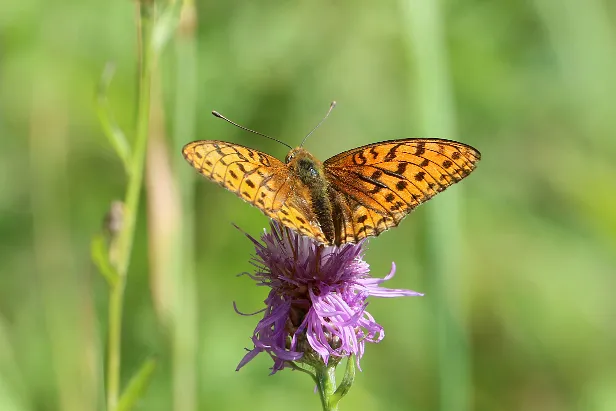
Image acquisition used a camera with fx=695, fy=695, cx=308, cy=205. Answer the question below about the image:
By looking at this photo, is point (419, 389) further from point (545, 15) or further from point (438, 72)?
point (545, 15)

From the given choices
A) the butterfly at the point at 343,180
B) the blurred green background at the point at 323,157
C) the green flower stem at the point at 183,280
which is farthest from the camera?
the blurred green background at the point at 323,157

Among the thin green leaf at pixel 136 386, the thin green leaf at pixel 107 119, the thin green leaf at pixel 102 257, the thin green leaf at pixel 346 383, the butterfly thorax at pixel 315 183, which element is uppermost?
the thin green leaf at pixel 107 119

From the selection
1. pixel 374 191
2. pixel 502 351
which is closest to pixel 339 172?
pixel 374 191

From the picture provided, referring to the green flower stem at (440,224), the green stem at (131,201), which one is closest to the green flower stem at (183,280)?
the green stem at (131,201)

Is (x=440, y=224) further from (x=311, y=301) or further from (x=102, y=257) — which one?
(x=102, y=257)

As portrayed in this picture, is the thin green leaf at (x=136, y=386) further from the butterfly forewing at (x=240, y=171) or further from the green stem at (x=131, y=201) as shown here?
the butterfly forewing at (x=240, y=171)

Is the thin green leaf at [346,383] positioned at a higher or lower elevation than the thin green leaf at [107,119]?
lower

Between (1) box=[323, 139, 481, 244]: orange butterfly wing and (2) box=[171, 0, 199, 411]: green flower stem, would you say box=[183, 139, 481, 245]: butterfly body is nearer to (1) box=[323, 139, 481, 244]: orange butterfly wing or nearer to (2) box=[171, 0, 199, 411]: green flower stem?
(1) box=[323, 139, 481, 244]: orange butterfly wing

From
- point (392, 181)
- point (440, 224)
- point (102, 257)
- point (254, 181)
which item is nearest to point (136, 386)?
point (102, 257)
